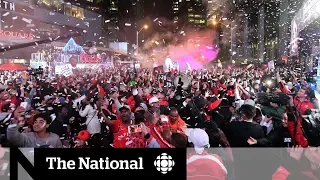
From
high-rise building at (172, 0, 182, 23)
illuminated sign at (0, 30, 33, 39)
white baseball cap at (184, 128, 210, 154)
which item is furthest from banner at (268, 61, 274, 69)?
illuminated sign at (0, 30, 33, 39)

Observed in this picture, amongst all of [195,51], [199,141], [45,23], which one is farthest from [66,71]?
[199,141]

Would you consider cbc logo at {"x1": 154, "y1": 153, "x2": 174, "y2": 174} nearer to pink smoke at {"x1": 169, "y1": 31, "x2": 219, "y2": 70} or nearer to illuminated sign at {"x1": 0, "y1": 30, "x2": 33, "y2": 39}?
pink smoke at {"x1": 169, "y1": 31, "x2": 219, "y2": 70}

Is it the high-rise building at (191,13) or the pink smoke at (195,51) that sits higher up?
the high-rise building at (191,13)

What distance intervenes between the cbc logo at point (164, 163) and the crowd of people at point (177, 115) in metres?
0.26

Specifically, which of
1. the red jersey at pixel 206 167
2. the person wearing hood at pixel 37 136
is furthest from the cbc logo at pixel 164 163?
the red jersey at pixel 206 167

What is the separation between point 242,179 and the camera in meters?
3.06

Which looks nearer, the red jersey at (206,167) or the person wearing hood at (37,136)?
the red jersey at (206,167)

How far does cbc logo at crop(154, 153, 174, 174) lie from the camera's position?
3.55m

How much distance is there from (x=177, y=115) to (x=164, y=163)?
1.74 ft

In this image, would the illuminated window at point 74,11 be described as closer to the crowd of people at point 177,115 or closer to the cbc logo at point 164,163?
the crowd of people at point 177,115

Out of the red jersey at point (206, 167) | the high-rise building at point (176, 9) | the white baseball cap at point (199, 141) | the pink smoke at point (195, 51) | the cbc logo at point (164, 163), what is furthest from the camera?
the pink smoke at point (195, 51)

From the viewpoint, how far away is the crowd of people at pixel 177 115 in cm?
301

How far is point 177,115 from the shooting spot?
3.69 meters

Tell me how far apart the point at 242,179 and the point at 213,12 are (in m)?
3.33
